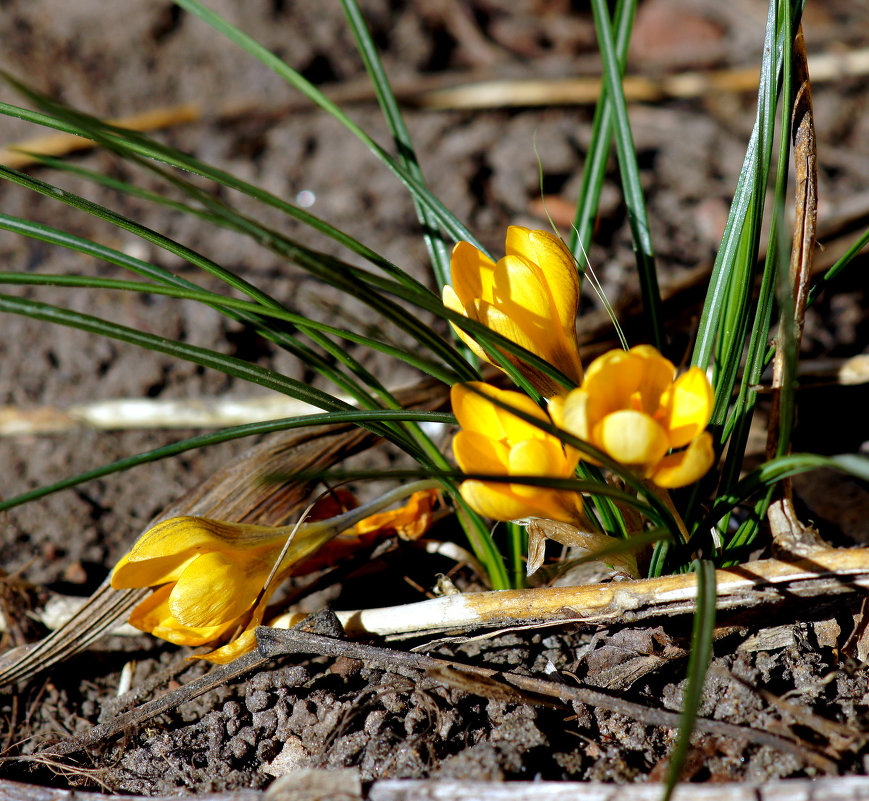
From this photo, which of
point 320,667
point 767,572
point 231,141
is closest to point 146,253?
point 231,141

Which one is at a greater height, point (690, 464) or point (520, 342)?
point (520, 342)

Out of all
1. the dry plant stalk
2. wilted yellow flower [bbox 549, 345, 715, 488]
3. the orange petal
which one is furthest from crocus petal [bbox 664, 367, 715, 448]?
the dry plant stalk

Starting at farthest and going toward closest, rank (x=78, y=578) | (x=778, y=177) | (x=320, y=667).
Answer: (x=78, y=578) < (x=320, y=667) < (x=778, y=177)

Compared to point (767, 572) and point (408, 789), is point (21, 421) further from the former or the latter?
point (767, 572)

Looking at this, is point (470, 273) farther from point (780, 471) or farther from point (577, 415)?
point (780, 471)

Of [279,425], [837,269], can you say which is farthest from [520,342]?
[837,269]

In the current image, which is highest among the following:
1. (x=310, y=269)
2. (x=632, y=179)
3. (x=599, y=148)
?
(x=599, y=148)
